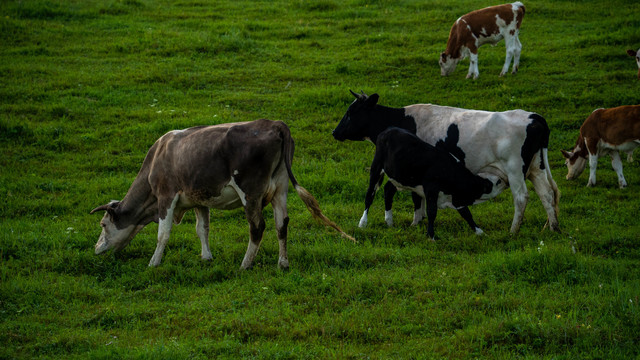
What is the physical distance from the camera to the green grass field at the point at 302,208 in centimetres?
698

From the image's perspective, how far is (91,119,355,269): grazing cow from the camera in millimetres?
8766

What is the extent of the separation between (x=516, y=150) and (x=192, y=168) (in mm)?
4869

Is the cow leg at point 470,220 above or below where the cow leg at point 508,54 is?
below

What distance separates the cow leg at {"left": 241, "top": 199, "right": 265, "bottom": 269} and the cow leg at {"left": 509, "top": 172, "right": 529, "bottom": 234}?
3.94 meters

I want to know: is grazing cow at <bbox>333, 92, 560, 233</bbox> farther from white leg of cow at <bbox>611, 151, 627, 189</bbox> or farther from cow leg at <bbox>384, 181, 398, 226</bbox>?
white leg of cow at <bbox>611, 151, 627, 189</bbox>

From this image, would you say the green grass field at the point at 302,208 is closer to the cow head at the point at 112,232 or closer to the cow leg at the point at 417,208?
the cow head at the point at 112,232

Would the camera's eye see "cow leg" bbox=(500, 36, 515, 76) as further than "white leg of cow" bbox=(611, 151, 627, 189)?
Yes

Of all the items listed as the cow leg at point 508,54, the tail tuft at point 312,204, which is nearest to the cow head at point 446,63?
the cow leg at point 508,54

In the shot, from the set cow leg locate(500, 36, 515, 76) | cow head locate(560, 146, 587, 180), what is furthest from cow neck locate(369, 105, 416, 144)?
cow leg locate(500, 36, 515, 76)

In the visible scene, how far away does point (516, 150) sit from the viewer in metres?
10.2

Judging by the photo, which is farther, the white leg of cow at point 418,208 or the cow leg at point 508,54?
the cow leg at point 508,54

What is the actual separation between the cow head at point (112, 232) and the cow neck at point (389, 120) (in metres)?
4.54

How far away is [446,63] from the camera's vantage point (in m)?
18.1

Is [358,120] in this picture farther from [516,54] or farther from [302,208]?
[516,54]
